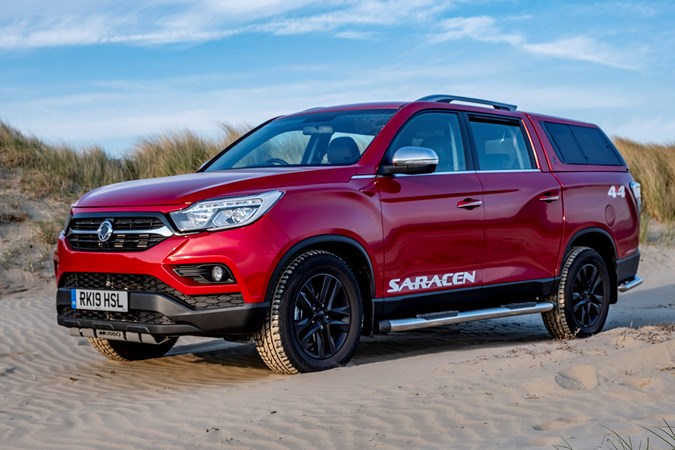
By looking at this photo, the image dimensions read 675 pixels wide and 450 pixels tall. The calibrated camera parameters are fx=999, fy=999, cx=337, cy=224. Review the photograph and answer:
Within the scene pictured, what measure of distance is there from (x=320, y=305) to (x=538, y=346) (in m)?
1.82

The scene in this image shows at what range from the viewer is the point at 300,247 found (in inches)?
255

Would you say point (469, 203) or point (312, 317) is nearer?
point (312, 317)

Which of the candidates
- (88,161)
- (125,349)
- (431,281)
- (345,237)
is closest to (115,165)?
(88,161)

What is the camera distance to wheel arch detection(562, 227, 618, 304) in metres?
8.98

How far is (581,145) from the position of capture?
931cm

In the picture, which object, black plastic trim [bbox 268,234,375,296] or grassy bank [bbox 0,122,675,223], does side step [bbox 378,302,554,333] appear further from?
grassy bank [bbox 0,122,675,223]

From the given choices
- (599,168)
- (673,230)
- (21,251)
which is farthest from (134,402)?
(673,230)

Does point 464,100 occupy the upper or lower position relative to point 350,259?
upper

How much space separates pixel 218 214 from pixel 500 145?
3026mm

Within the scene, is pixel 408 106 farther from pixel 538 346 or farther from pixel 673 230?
pixel 673 230

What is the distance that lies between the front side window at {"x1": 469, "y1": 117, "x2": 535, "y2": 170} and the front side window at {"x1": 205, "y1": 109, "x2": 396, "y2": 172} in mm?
909

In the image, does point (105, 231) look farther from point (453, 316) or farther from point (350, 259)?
point (453, 316)

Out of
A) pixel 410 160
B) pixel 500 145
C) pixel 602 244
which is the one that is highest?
pixel 500 145

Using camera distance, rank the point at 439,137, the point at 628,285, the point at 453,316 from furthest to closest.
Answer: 1. the point at 628,285
2. the point at 439,137
3. the point at 453,316
